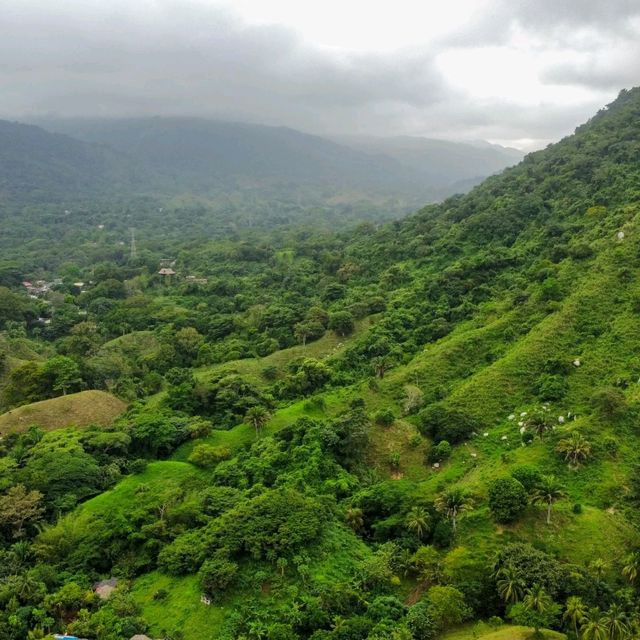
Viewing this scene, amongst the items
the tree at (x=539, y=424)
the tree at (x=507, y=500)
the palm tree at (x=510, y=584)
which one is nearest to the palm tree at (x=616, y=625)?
the palm tree at (x=510, y=584)

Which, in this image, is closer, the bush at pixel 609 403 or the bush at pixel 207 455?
the bush at pixel 609 403

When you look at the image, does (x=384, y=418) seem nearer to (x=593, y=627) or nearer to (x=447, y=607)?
(x=447, y=607)

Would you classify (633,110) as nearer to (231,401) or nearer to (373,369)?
(373,369)

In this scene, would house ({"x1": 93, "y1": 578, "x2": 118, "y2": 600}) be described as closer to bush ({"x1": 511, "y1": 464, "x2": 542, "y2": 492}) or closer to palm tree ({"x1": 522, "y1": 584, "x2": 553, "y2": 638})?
palm tree ({"x1": 522, "y1": 584, "x2": 553, "y2": 638})

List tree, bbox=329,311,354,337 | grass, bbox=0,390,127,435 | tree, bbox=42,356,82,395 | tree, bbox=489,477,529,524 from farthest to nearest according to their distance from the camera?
tree, bbox=329,311,354,337
tree, bbox=42,356,82,395
grass, bbox=0,390,127,435
tree, bbox=489,477,529,524

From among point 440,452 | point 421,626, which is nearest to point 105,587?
point 421,626

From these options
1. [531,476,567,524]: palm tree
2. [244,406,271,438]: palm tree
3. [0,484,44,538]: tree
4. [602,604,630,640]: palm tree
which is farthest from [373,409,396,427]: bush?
[0,484,44,538]: tree

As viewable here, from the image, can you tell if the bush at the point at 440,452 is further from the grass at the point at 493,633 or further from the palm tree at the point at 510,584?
the grass at the point at 493,633
